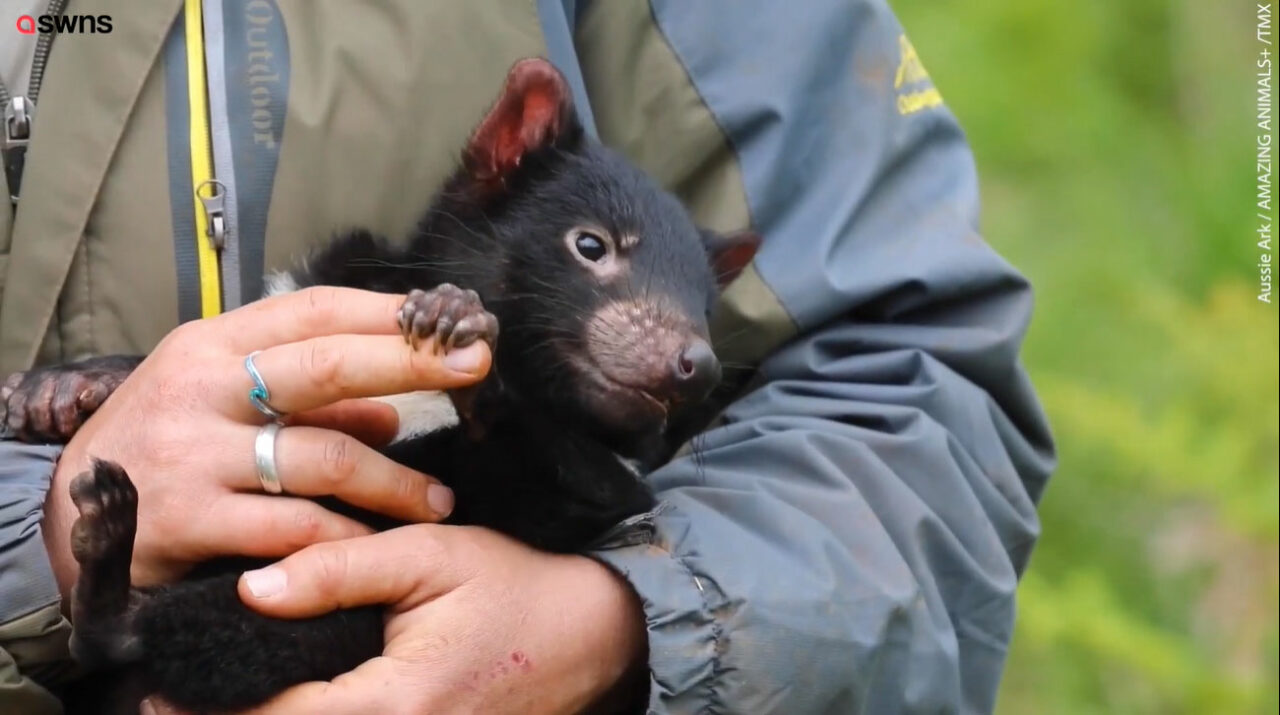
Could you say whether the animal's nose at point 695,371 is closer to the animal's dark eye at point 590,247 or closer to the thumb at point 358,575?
the animal's dark eye at point 590,247

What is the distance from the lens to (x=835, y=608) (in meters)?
1.88

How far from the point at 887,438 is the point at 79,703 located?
115 centimetres

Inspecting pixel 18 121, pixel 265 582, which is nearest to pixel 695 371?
pixel 265 582

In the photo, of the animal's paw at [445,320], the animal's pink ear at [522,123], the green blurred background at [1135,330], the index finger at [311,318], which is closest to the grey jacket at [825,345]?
the animal's pink ear at [522,123]

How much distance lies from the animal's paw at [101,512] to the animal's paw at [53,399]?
0.30 m

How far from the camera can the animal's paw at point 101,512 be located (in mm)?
1631

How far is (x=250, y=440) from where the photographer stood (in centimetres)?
175

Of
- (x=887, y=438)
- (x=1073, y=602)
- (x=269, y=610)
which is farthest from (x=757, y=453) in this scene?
(x=1073, y=602)

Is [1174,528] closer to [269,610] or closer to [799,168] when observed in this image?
[799,168]

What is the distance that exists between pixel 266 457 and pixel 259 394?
0.25 ft

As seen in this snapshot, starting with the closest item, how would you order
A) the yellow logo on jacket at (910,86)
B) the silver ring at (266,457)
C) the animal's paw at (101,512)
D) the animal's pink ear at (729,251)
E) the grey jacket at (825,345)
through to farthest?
Answer: the animal's paw at (101,512) < the silver ring at (266,457) < the grey jacket at (825,345) < the animal's pink ear at (729,251) < the yellow logo on jacket at (910,86)

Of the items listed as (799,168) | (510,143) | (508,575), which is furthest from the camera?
(799,168)

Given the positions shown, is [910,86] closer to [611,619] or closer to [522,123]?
[522,123]

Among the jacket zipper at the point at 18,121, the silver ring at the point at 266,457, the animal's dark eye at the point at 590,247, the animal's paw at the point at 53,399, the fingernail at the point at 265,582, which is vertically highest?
the jacket zipper at the point at 18,121
